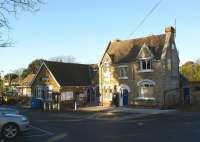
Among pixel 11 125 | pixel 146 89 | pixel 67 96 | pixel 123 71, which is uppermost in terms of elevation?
pixel 123 71

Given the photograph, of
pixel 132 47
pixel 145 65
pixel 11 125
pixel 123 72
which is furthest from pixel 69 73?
pixel 11 125

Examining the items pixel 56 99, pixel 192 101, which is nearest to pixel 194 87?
pixel 192 101

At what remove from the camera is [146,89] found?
40.8m

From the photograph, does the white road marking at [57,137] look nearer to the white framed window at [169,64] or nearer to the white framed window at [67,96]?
the white framed window at [169,64]

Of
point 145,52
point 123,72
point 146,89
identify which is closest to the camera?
point 145,52

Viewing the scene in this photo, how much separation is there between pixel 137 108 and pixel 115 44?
38.5 ft

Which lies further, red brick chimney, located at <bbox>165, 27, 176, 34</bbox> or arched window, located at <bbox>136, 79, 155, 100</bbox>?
red brick chimney, located at <bbox>165, 27, 176, 34</bbox>

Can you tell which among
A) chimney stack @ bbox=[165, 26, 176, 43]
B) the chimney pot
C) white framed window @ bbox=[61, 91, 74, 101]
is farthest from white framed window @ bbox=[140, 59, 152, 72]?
white framed window @ bbox=[61, 91, 74, 101]

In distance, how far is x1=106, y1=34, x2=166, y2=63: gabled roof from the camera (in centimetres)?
4081

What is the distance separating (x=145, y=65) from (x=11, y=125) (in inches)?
1022

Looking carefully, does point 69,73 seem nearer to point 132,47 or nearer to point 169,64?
point 132,47

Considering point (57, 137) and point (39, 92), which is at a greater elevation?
point (39, 92)

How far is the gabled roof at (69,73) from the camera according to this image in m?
48.3

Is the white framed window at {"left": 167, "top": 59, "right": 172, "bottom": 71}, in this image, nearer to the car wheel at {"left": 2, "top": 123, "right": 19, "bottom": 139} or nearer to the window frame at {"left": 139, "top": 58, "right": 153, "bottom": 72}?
the window frame at {"left": 139, "top": 58, "right": 153, "bottom": 72}
